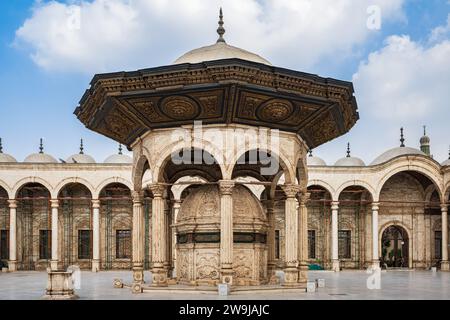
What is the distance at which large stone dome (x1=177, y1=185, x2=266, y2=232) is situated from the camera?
13.8 m

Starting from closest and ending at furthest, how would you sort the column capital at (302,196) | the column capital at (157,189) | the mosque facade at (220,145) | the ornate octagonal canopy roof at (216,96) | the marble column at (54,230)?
the ornate octagonal canopy roof at (216,96) → the mosque facade at (220,145) → the column capital at (157,189) → the column capital at (302,196) → the marble column at (54,230)

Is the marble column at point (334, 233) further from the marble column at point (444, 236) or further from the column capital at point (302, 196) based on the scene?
the column capital at point (302, 196)

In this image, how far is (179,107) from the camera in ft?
42.4

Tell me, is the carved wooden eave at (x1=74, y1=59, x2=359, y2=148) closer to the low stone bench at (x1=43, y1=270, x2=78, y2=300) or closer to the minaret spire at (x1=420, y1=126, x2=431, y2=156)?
the low stone bench at (x1=43, y1=270, x2=78, y2=300)

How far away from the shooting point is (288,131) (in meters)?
13.7

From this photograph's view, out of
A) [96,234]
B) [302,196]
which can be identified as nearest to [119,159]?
[96,234]

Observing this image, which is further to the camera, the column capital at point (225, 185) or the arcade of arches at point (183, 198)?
the arcade of arches at point (183, 198)

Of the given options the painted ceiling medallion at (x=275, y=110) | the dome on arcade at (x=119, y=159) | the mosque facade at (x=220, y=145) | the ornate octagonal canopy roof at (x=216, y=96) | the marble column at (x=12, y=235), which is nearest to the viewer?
the ornate octagonal canopy roof at (x=216, y=96)

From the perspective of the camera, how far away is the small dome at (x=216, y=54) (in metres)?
13.7

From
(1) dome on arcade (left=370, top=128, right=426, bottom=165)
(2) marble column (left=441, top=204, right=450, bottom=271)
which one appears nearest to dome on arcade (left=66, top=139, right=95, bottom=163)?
(1) dome on arcade (left=370, top=128, right=426, bottom=165)

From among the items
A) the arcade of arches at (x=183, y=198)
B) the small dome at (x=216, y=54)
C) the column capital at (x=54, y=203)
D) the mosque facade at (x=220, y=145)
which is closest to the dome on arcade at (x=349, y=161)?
the arcade of arches at (x=183, y=198)

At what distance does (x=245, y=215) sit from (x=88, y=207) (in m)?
19.8
